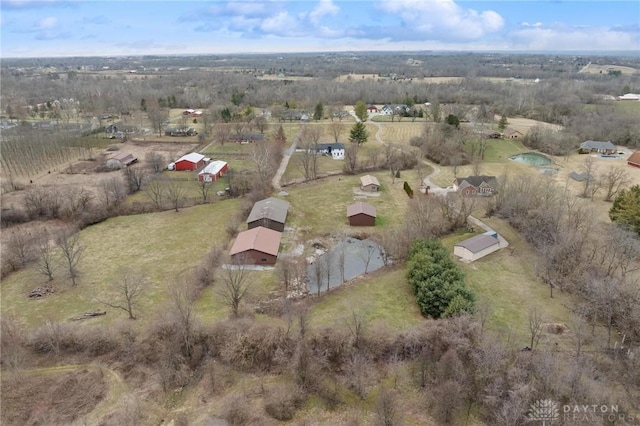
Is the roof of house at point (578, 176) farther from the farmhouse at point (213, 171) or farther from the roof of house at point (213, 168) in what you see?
the roof of house at point (213, 168)

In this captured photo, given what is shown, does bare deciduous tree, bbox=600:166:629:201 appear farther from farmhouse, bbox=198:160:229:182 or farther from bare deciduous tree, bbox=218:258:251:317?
farmhouse, bbox=198:160:229:182

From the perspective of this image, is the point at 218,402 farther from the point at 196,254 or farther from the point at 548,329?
the point at 548,329

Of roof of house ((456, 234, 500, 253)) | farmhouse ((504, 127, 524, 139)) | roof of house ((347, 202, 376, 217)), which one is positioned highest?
farmhouse ((504, 127, 524, 139))

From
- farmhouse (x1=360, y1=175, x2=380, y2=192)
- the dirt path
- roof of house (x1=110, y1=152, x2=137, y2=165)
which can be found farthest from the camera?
roof of house (x1=110, y1=152, x2=137, y2=165)

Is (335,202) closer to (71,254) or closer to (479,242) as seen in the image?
(479,242)

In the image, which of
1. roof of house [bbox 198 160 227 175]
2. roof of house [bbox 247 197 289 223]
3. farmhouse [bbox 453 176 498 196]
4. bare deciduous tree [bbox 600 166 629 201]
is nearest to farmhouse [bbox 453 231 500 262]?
farmhouse [bbox 453 176 498 196]

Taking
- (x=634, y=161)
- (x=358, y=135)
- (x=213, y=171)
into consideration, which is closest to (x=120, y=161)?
(x=213, y=171)

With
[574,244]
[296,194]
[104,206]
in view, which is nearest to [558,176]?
[574,244]

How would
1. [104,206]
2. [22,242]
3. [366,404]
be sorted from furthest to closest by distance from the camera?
[104,206], [22,242], [366,404]
